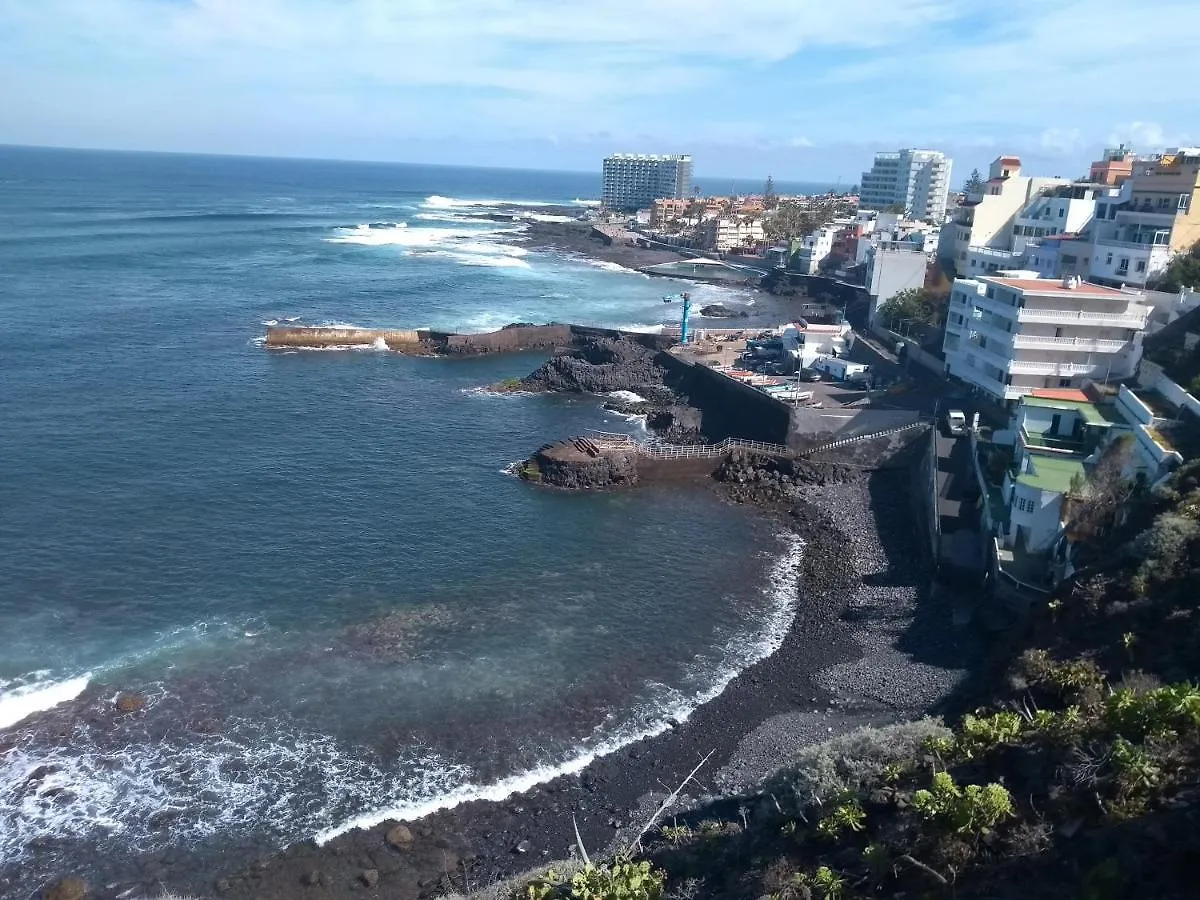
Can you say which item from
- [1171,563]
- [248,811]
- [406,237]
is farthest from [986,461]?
[406,237]

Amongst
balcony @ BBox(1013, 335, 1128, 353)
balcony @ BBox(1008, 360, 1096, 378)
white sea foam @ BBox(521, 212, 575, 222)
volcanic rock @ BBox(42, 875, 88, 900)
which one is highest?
white sea foam @ BBox(521, 212, 575, 222)

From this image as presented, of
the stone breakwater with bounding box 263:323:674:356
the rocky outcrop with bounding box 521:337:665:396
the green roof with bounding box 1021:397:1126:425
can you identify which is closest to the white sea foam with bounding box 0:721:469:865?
the green roof with bounding box 1021:397:1126:425

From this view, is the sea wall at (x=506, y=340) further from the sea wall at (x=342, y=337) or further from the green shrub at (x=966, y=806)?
the green shrub at (x=966, y=806)

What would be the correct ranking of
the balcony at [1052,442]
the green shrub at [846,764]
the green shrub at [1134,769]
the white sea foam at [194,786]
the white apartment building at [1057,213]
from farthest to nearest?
1. the white apartment building at [1057,213]
2. the balcony at [1052,442]
3. the white sea foam at [194,786]
4. the green shrub at [846,764]
5. the green shrub at [1134,769]

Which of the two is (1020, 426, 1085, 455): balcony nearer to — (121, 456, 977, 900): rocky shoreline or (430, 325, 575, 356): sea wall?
(121, 456, 977, 900): rocky shoreline

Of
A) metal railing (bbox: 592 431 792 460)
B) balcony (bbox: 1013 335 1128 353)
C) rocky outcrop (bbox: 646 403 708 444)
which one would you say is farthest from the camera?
rocky outcrop (bbox: 646 403 708 444)

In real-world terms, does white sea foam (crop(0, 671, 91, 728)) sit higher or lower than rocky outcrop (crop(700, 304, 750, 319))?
lower

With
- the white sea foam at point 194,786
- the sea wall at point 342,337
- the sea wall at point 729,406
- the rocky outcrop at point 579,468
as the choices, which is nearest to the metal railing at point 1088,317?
the sea wall at point 729,406
